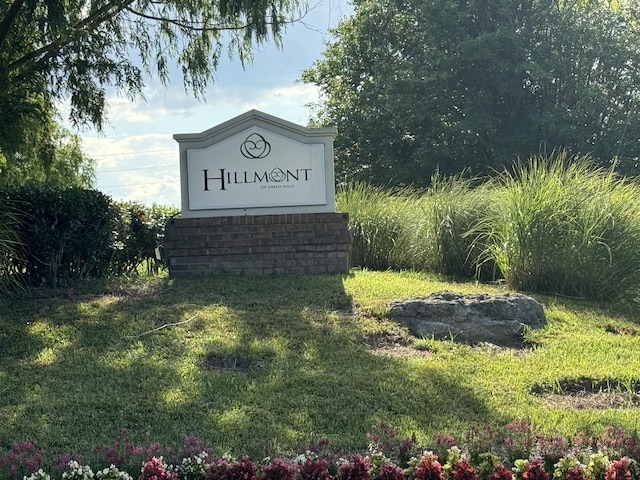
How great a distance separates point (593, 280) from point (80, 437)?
626cm

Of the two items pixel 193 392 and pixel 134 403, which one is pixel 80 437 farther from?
pixel 193 392

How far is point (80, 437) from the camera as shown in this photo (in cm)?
345

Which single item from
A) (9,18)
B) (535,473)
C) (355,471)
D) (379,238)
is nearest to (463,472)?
(535,473)

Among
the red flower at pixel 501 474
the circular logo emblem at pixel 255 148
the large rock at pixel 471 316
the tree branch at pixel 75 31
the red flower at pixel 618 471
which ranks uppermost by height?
the tree branch at pixel 75 31

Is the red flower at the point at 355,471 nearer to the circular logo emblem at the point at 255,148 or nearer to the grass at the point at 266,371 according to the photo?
the grass at the point at 266,371

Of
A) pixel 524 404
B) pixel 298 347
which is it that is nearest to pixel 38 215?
pixel 298 347

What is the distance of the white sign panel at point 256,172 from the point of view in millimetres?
8516

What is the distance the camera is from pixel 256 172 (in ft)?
28.1

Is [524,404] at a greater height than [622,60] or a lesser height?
lesser

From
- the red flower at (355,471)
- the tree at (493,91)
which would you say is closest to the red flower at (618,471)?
the red flower at (355,471)

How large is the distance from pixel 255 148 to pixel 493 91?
50.6 feet

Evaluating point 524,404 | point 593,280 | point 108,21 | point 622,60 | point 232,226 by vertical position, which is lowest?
point 524,404

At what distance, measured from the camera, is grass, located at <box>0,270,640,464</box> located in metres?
3.61

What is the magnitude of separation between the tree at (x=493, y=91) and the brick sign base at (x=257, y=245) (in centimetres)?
1306
